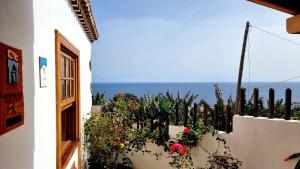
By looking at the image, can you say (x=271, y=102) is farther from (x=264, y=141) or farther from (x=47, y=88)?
(x=47, y=88)

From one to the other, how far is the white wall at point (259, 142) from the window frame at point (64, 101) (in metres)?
2.23

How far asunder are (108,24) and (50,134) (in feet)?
231

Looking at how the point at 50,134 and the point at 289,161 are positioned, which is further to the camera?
the point at 289,161

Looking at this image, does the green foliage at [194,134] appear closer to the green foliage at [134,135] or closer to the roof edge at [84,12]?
the green foliage at [134,135]

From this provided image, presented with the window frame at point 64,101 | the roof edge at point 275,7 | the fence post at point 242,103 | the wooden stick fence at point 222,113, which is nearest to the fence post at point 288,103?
the wooden stick fence at point 222,113

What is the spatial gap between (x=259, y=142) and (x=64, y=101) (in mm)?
3154

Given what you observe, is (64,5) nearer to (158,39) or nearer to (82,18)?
(82,18)

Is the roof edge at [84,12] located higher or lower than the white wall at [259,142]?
higher

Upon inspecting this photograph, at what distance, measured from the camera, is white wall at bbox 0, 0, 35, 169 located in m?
1.78

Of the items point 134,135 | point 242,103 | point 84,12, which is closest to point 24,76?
point 84,12

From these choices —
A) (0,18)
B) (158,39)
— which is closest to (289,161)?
(0,18)

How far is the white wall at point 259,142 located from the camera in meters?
4.86

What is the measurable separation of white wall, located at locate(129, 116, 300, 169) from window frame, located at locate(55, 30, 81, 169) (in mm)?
2228

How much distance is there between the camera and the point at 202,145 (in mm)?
6078
